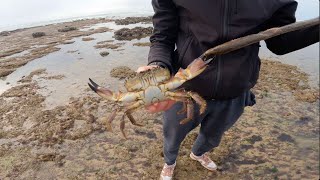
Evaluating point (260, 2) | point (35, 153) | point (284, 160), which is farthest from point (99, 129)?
point (260, 2)

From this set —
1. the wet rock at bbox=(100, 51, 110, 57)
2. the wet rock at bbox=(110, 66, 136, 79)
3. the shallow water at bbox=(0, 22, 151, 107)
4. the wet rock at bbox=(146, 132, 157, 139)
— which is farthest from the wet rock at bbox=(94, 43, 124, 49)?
the wet rock at bbox=(146, 132, 157, 139)

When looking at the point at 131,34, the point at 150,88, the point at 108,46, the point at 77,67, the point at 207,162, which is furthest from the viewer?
the point at 131,34

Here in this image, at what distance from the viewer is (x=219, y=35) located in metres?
3.21

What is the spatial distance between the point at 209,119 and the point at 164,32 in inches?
46.5

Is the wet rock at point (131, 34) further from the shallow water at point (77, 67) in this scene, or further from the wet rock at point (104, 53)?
the wet rock at point (104, 53)

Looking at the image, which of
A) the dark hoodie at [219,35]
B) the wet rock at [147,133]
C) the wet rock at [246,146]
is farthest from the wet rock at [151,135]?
the dark hoodie at [219,35]

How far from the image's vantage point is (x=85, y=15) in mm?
25781

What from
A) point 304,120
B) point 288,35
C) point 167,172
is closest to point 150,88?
point 288,35

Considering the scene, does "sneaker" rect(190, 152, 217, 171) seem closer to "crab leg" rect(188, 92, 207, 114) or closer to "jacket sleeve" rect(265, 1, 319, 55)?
"crab leg" rect(188, 92, 207, 114)

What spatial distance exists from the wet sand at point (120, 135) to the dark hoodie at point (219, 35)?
2.04 meters

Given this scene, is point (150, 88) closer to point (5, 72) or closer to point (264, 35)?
point (264, 35)

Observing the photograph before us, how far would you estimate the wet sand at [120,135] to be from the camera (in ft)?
17.1

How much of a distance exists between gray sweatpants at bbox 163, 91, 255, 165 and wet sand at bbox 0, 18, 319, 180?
1.01m

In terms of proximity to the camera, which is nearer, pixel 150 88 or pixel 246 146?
pixel 150 88
